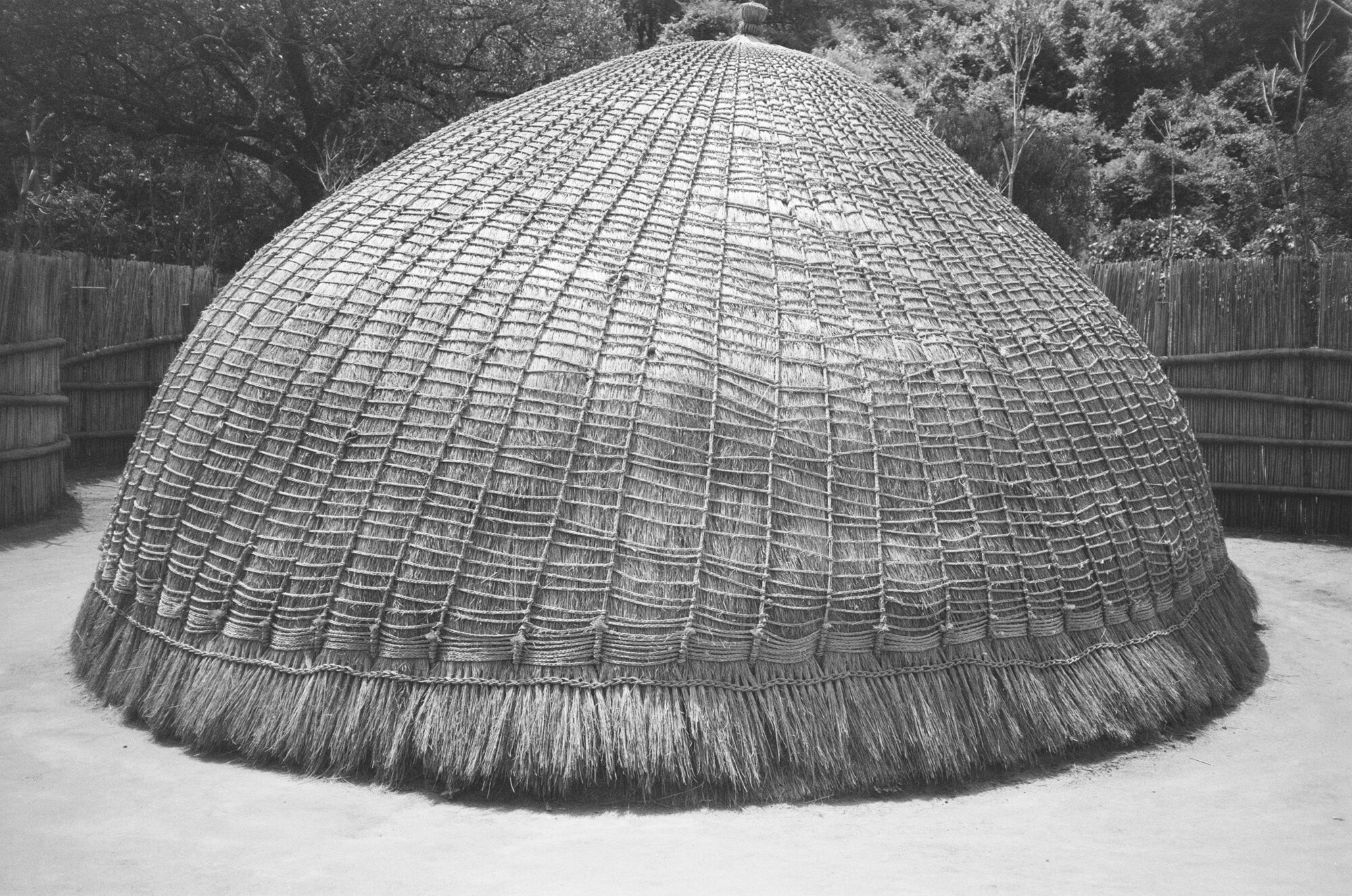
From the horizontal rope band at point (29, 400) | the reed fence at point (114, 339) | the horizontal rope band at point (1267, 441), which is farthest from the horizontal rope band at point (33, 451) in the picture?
the horizontal rope band at point (1267, 441)

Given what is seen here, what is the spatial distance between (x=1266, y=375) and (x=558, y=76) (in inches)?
383

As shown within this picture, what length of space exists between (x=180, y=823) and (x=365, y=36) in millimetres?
12952

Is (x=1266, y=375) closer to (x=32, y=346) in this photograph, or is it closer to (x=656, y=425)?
(x=656, y=425)

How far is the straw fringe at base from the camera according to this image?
15.0 feet

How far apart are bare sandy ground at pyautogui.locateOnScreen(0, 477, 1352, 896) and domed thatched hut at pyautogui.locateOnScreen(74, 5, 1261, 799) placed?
17 centimetres

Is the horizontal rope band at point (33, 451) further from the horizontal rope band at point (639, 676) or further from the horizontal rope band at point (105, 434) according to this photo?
the horizontal rope band at point (639, 676)

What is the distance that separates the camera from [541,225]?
556cm

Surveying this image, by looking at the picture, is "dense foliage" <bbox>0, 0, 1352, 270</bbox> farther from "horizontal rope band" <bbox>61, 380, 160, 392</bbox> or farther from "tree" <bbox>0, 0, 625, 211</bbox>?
"horizontal rope band" <bbox>61, 380, 160, 392</bbox>

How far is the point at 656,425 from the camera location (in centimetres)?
487

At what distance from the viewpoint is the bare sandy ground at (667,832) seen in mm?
3998

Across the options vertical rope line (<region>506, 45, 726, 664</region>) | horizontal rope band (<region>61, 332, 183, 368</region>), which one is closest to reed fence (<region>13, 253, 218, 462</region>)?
horizontal rope band (<region>61, 332, 183, 368</region>)

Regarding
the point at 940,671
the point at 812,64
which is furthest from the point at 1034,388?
the point at 812,64

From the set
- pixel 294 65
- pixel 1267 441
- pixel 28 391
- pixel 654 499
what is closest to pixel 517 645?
pixel 654 499

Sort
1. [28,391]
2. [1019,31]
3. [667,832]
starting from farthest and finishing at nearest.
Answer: [1019,31], [28,391], [667,832]
